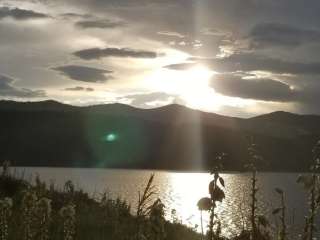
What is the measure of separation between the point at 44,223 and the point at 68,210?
579 mm

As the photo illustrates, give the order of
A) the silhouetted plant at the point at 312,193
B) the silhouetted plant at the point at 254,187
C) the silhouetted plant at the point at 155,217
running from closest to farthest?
the silhouetted plant at the point at 312,193 → the silhouetted plant at the point at 254,187 → the silhouetted plant at the point at 155,217

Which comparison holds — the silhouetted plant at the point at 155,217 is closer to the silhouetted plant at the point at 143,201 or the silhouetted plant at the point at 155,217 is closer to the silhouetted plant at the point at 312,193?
the silhouetted plant at the point at 143,201

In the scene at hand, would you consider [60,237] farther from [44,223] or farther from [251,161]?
[251,161]

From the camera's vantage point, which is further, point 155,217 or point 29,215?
point 29,215

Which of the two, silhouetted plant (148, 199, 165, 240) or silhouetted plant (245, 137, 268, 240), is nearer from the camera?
silhouetted plant (245, 137, 268, 240)

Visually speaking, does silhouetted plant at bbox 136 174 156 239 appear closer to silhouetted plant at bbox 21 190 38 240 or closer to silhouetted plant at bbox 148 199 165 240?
silhouetted plant at bbox 148 199 165 240

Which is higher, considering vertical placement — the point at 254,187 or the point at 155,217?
the point at 254,187

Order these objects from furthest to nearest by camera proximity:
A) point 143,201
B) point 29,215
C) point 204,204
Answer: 1. point 29,215
2. point 143,201
3. point 204,204

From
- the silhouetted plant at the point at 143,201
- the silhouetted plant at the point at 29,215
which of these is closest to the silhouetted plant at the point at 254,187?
the silhouetted plant at the point at 143,201

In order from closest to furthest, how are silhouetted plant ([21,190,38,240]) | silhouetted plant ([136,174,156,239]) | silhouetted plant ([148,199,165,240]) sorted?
1. silhouetted plant ([136,174,156,239])
2. silhouetted plant ([148,199,165,240])
3. silhouetted plant ([21,190,38,240])

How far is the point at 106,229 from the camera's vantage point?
13.3 meters

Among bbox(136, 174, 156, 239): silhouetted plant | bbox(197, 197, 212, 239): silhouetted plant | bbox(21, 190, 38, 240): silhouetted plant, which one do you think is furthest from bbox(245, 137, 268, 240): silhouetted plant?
bbox(21, 190, 38, 240): silhouetted plant

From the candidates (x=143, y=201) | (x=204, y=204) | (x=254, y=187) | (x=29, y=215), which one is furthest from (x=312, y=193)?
(x=29, y=215)

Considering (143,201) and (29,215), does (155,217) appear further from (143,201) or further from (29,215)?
(29,215)
